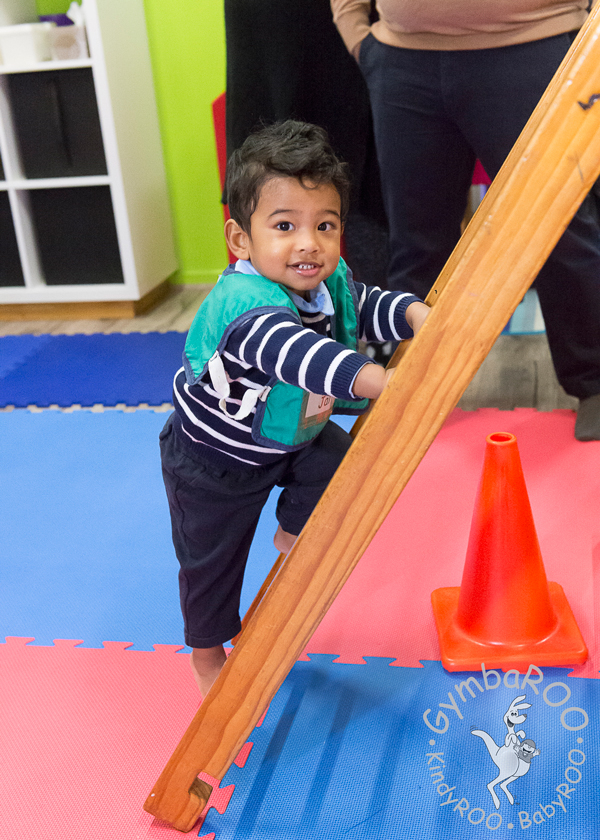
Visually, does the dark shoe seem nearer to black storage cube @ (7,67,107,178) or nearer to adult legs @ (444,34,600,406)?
adult legs @ (444,34,600,406)

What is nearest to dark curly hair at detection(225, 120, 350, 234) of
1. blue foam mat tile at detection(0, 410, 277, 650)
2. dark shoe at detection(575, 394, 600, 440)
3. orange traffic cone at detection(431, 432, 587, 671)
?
orange traffic cone at detection(431, 432, 587, 671)

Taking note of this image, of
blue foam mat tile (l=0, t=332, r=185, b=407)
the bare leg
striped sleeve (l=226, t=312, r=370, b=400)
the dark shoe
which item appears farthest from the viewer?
blue foam mat tile (l=0, t=332, r=185, b=407)

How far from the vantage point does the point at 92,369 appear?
7.99 feet

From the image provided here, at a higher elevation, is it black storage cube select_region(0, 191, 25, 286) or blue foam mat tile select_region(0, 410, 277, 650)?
black storage cube select_region(0, 191, 25, 286)

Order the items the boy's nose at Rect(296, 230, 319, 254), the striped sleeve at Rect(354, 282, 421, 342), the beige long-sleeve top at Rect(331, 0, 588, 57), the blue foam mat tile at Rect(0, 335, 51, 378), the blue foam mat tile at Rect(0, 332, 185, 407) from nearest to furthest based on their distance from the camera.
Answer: the boy's nose at Rect(296, 230, 319, 254) < the striped sleeve at Rect(354, 282, 421, 342) < the beige long-sleeve top at Rect(331, 0, 588, 57) < the blue foam mat tile at Rect(0, 332, 185, 407) < the blue foam mat tile at Rect(0, 335, 51, 378)

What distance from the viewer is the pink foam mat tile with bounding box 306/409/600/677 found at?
1185 millimetres

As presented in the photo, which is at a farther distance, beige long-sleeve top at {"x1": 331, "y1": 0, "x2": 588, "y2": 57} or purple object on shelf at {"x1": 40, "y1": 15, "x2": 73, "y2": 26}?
purple object on shelf at {"x1": 40, "y1": 15, "x2": 73, "y2": 26}

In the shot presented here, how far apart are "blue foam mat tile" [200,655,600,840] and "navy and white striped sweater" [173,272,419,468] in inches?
14.5

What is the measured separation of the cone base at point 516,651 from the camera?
1.08m

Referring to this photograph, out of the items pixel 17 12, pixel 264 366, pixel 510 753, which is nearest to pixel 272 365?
pixel 264 366

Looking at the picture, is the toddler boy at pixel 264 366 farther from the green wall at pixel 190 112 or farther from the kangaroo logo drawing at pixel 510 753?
the green wall at pixel 190 112

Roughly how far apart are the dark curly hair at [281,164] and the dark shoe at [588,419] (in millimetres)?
1003

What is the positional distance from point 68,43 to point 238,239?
220 cm

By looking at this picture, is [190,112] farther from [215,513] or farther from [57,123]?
[215,513]
